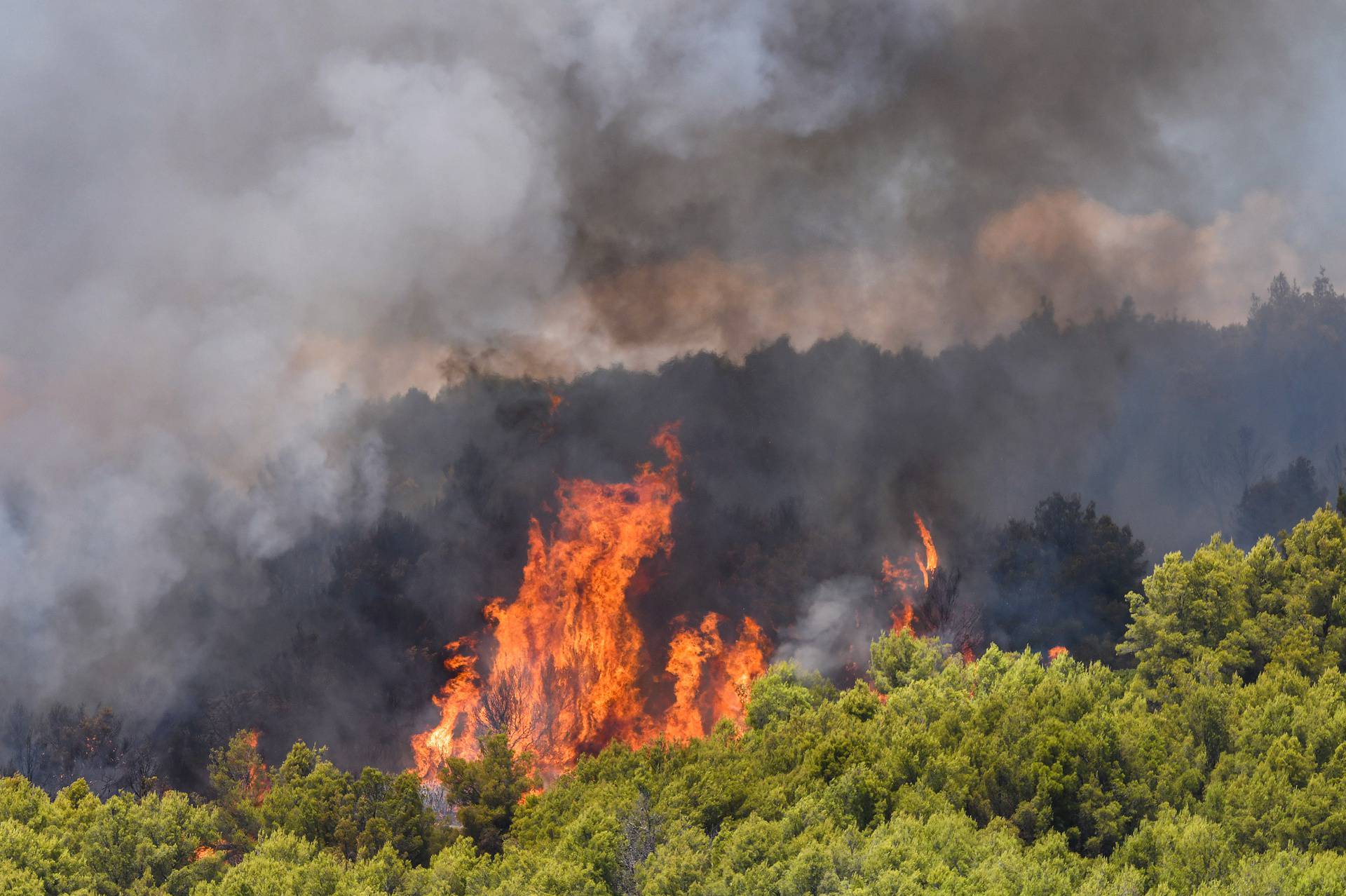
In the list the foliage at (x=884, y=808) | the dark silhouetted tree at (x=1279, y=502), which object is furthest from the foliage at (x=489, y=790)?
the dark silhouetted tree at (x=1279, y=502)

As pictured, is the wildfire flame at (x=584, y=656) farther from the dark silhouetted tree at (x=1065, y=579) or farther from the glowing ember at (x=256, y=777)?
the dark silhouetted tree at (x=1065, y=579)

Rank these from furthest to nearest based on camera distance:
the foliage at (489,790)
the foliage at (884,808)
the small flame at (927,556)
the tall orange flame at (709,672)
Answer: the small flame at (927,556) → the tall orange flame at (709,672) → the foliage at (489,790) → the foliage at (884,808)

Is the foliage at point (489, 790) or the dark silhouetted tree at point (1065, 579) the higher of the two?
the dark silhouetted tree at point (1065, 579)

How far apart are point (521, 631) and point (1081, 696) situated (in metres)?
40.8

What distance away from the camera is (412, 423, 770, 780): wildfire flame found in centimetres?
8994

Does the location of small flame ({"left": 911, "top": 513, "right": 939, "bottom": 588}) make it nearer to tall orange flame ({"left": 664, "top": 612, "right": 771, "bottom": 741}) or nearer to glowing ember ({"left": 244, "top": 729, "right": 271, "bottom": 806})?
tall orange flame ({"left": 664, "top": 612, "right": 771, "bottom": 741})

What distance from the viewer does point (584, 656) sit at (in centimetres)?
9331

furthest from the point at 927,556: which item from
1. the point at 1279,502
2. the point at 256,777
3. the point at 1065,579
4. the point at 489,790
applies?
the point at 256,777

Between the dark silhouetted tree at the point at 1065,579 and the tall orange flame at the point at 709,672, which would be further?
the dark silhouetted tree at the point at 1065,579

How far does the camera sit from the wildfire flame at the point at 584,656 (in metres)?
89.9

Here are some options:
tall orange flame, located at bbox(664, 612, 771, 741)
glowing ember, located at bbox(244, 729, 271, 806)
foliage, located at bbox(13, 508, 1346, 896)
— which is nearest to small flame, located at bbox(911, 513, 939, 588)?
tall orange flame, located at bbox(664, 612, 771, 741)

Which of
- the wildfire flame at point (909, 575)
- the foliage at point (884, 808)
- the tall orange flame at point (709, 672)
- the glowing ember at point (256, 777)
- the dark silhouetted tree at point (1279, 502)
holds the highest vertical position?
the dark silhouetted tree at point (1279, 502)

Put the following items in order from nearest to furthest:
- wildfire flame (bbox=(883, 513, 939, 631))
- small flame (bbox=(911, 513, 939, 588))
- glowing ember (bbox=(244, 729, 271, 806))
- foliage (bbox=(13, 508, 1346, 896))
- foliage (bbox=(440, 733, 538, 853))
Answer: foliage (bbox=(13, 508, 1346, 896)) → foliage (bbox=(440, 733, 538, 853)) → glowing ember (bbox=(244, 729, 271, 806)) → wildfire flame (bbox=(883, 513, 939, 631)) → small flame (bbox=(911, 513, 939, 588))

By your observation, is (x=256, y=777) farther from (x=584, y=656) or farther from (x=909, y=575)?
(x=909, y=575)
